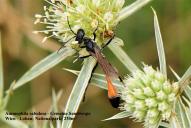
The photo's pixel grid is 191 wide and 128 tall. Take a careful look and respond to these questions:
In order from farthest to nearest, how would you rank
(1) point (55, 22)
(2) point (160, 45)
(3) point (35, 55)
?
(3) point (35, 55) < (1) point (55, 22) < (2) point (160, 45)

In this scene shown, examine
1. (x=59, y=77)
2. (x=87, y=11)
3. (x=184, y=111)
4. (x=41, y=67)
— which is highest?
(x=59, y=77)

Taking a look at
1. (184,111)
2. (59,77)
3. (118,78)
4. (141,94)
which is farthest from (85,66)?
(59,77)

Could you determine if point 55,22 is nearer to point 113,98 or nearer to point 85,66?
point 85,66

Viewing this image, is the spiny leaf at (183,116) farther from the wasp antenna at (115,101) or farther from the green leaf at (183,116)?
the wasp antenna at (115,101)

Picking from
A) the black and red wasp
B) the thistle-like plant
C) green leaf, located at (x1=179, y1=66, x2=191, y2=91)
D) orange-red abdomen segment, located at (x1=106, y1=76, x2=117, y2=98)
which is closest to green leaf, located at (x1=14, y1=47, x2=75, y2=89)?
the thistle-like plant

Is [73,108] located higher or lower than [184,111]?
higher

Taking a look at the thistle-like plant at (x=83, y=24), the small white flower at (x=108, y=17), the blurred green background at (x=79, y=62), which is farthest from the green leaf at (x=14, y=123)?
the blurred green background at (x=79, y=62)

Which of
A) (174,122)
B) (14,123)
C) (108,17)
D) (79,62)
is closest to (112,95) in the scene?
(174,122)
